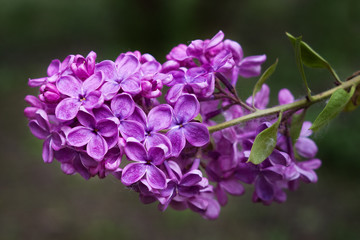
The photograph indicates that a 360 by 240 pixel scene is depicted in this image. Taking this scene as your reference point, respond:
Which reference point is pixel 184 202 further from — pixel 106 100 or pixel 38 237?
pixel 38 237

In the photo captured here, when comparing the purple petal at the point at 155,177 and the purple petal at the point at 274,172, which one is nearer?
the purple petal at the point at 155,177

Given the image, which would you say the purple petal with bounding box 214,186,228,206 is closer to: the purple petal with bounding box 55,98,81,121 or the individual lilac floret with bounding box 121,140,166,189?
the individual lilac floret with bounding box 121,140,166,189

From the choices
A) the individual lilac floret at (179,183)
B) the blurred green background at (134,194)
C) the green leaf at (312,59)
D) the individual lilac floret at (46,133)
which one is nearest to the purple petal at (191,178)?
the individual lilac floret at (179,183)

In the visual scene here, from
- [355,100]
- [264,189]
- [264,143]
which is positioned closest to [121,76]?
[264,143]

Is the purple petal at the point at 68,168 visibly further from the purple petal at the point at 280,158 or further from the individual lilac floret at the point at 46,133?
the purple petal at the point at 280,158

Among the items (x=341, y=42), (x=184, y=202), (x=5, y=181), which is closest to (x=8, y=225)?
(x=5, y=181)

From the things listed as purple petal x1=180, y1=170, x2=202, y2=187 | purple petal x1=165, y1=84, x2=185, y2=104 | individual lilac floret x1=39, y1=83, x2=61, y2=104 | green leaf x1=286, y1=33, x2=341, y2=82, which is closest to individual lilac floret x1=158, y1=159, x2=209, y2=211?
purple petal x1=180, y1=170, x2=202, y2=187
